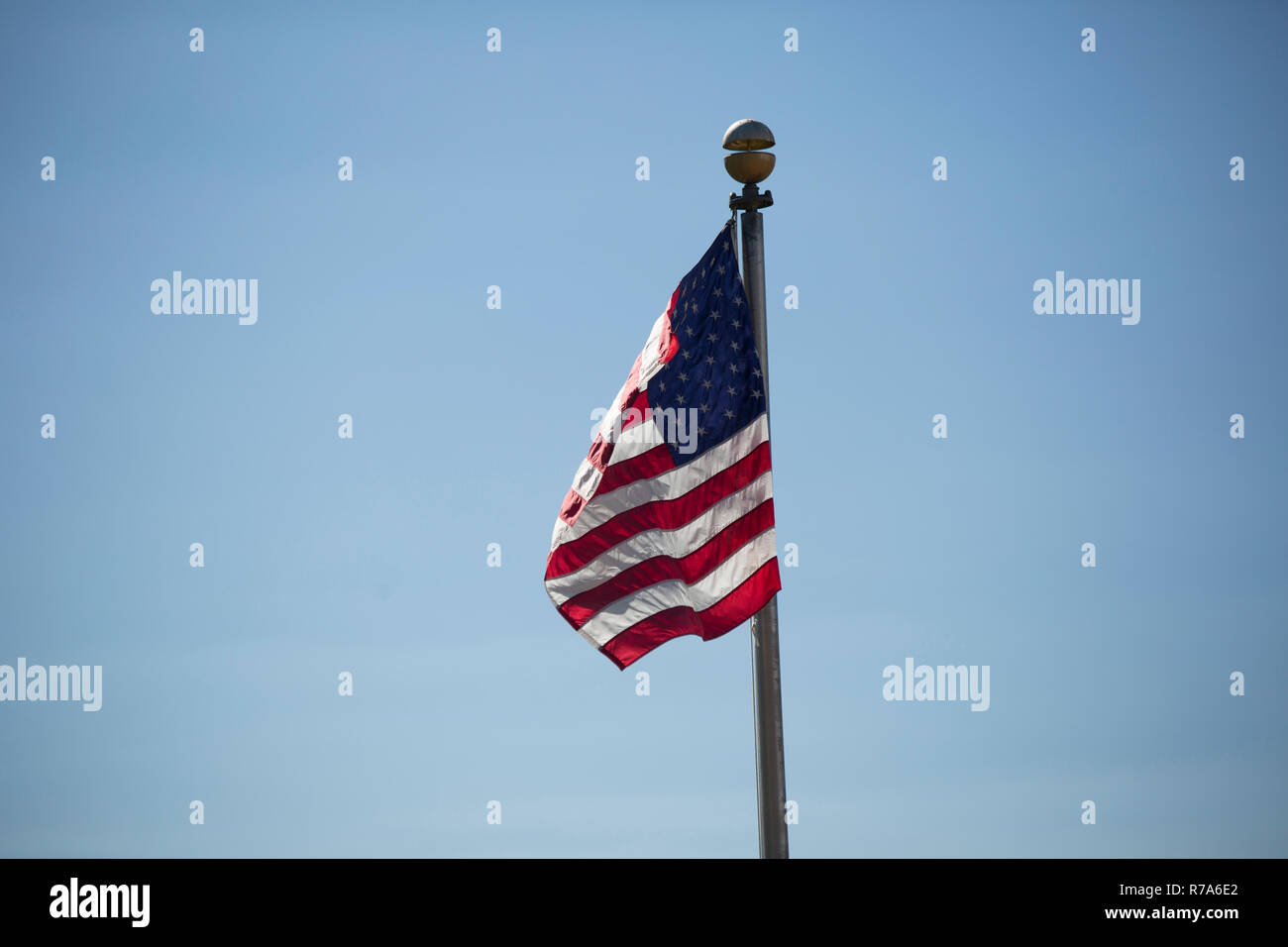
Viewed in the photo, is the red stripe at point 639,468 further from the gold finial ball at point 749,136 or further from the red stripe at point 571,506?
the gold finial ball at point 749,136

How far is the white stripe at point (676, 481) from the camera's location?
661 inches

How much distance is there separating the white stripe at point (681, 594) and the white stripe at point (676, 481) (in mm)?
819

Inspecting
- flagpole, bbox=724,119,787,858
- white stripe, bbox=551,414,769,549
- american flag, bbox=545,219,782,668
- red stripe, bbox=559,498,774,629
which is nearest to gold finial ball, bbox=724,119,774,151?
flagpole, bbox=724,119,787,858

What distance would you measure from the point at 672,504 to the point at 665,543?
399 mm

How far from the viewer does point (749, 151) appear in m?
16.7

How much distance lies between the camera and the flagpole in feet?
51.3

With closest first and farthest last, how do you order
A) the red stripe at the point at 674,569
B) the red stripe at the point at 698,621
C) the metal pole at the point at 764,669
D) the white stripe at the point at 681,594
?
the metal pole at the point at 764,669
the red stripe at the point at 698,621
the white stripe at the point at 681,594
the red stripe at the point at 674,569

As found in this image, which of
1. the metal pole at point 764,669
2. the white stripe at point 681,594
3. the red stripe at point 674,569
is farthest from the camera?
the red stripe at point 674,569

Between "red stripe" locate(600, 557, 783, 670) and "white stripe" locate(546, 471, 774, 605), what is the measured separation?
23.7 inches

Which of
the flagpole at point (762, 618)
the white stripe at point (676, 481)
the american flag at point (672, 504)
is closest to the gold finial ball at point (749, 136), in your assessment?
the flagpole at point (762, 618)

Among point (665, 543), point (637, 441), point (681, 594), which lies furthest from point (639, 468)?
point (681, 594)

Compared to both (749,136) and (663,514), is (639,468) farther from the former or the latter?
(749,136)
